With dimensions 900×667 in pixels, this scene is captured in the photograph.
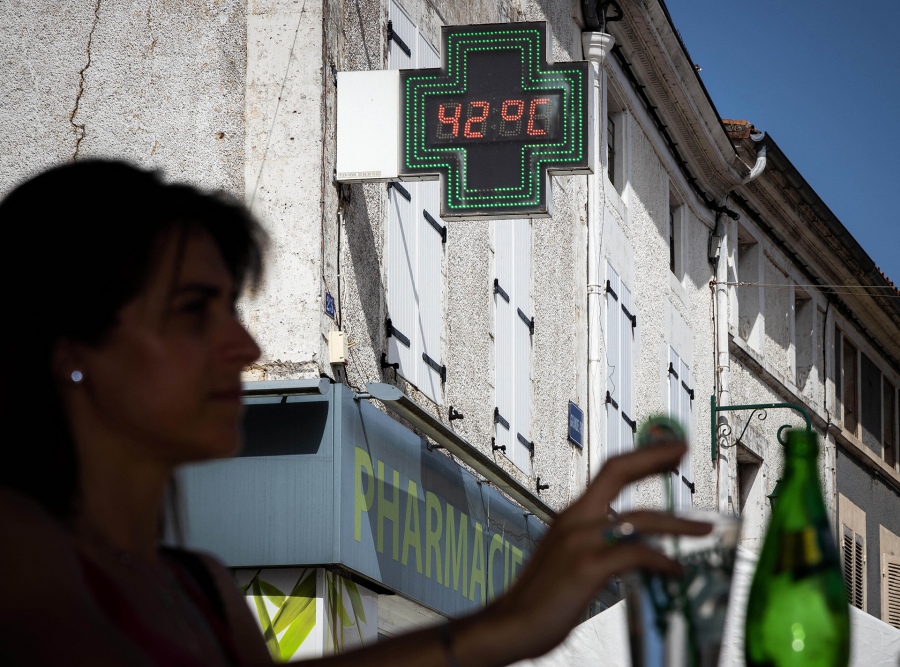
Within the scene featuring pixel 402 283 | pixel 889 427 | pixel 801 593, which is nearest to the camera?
pixel 801 593

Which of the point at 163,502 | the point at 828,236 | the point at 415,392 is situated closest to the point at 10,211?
the point at 163,502

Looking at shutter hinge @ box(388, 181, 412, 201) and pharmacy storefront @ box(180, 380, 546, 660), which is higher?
shutter hinge @ box(388, 181, 412, 201)

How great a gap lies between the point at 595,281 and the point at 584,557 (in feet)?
42.4

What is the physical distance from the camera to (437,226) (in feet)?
34.6

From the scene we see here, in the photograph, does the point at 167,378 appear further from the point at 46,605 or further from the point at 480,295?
the point at 480,295

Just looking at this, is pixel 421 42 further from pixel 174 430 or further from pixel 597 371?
pixel 174 430

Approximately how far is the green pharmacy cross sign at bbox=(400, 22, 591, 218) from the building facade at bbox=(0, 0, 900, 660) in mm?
502

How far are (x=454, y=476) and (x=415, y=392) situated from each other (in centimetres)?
79

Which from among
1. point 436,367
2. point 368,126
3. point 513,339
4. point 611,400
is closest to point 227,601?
point 368,126

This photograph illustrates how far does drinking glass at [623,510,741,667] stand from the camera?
4.10ft

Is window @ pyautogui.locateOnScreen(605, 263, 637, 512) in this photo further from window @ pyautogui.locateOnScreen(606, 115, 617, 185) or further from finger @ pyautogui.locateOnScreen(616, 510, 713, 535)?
finger @ pyautogui.locateOnScreen(616, 510, 713, 535)

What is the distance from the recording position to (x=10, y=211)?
147cm

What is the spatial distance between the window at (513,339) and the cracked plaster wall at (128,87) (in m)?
3.42

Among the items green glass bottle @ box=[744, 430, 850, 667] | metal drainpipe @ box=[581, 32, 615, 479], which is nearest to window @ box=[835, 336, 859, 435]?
metal drainpipe @ box=[581, 32, 615, 479]
